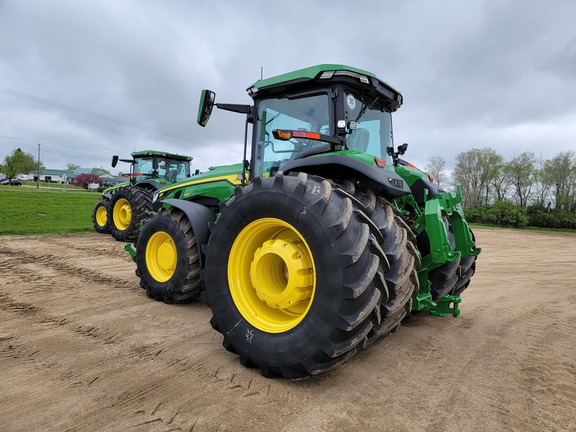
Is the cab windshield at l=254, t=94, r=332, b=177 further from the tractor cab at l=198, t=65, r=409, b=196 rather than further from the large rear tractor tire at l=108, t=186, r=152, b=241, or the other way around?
the large rear tractor tire at l=108, t=186, r=152, b=241

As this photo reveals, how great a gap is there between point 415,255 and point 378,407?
3.51 ft

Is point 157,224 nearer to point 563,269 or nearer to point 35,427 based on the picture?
Result: point 35,427

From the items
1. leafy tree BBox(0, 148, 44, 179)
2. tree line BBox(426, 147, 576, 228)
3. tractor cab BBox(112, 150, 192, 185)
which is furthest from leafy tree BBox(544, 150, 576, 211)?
leafy tree BBox(0, 148, 44, 179)

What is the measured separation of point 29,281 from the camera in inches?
204

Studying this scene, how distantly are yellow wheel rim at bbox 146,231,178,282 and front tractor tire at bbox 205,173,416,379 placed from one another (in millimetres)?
1710

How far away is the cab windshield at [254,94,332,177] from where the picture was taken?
11.0 ft

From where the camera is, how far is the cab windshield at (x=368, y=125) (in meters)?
3.33

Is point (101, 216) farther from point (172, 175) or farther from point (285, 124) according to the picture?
point (285, 124)

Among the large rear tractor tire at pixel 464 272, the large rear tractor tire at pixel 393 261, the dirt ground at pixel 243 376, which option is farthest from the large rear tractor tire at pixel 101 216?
the large rear tractor tire at pixel 393 261

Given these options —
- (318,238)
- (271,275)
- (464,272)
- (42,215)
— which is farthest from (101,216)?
(318,238)

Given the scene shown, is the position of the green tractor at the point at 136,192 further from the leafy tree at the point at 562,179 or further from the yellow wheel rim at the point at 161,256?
the leafy tree at the point at 562,179

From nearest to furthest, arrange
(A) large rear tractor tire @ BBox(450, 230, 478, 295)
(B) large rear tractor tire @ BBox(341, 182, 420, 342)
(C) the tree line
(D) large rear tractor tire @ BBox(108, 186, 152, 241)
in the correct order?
(B) large rear tractor tire @ BBox(341, 182, 420, 342) → (A) large rear tractor tire @ BBox(450, 230, 478, 295) → (D) large rear tractor tire @ BBox(108, 186, 152, 241) → (C) the tree line

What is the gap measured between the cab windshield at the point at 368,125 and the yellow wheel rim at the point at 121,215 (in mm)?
9031

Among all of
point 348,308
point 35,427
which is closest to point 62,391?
point 35,427
